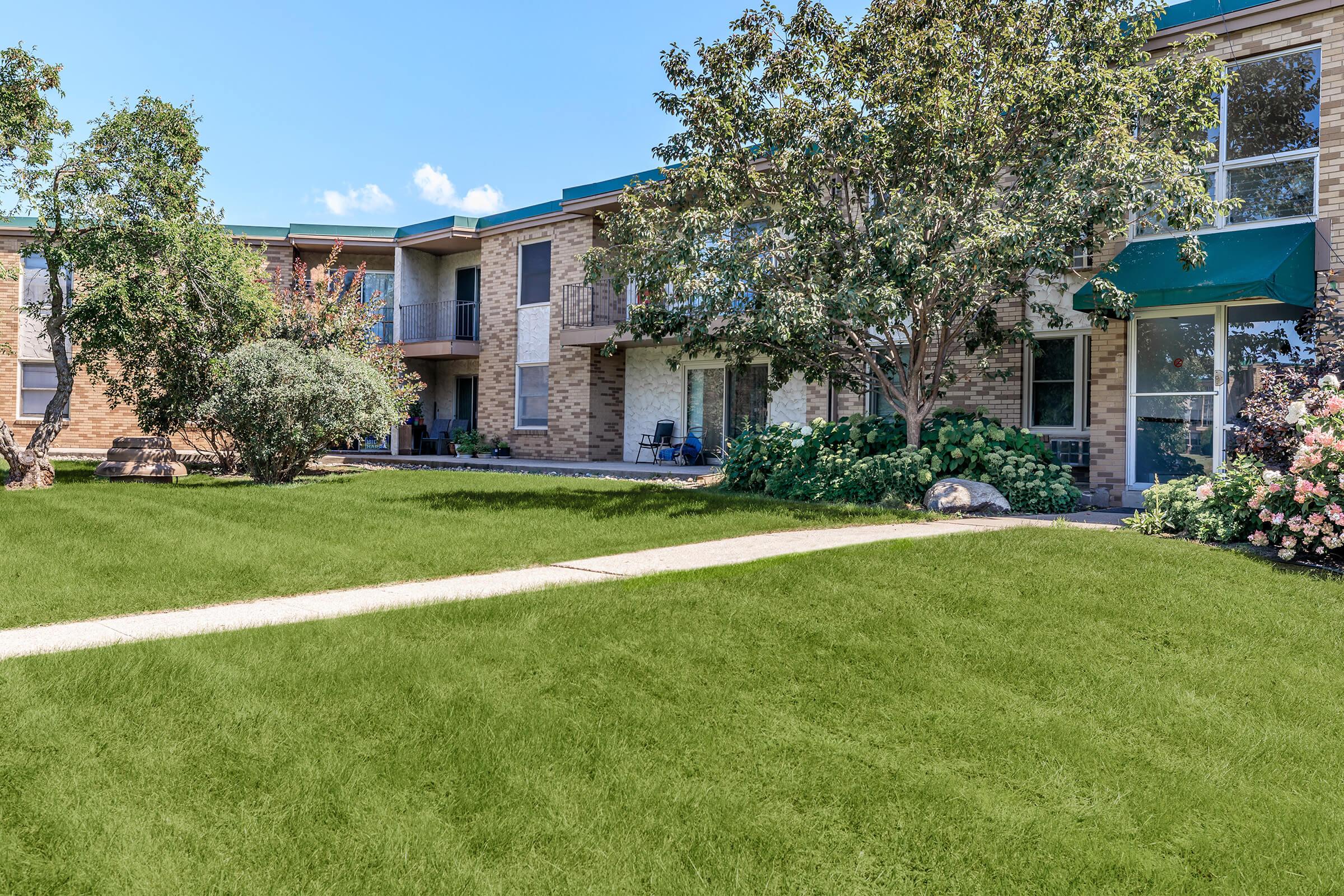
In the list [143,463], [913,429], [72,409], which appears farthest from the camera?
[72,409]

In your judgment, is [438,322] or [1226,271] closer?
[1226,271]

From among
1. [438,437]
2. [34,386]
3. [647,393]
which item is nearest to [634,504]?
[647,393]

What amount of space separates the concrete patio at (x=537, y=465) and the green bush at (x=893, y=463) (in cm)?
210

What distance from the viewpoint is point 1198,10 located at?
1185cm

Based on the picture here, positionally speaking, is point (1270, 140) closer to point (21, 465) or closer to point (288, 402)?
point (288, 402)

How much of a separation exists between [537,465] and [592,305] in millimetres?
4027

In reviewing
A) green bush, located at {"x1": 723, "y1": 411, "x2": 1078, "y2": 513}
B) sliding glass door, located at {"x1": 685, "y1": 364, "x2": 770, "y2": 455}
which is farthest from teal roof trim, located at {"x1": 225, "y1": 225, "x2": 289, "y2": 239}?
green bush, located at {"x1": 723, "y1": 411, "x2": 1078, "y2": 513}

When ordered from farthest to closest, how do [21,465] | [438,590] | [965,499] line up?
[21,465] → [965,499] → [438,590]

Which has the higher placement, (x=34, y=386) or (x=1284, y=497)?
(x=34, y=386)

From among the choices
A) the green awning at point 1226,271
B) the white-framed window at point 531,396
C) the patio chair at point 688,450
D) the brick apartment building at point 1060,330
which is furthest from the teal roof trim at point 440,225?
the green awning at point 1226,271

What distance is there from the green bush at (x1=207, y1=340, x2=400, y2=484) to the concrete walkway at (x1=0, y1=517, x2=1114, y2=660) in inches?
278

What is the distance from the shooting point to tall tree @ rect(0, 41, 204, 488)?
1225cm

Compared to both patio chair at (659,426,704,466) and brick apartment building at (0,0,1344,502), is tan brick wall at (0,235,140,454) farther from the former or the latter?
patio chair at (659,426,704,466)

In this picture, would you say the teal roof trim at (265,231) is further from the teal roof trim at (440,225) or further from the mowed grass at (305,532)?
the mowed grass at (305,532)
